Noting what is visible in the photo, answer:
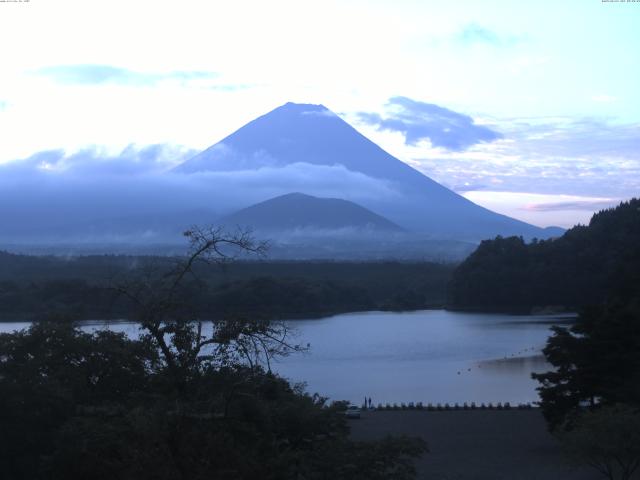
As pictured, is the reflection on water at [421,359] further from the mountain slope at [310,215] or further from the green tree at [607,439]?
the mountain slope at [310,215]

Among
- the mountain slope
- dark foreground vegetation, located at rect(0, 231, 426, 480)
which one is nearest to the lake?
dark foreground vegetation, located at rect(0, 231, 426, 480)

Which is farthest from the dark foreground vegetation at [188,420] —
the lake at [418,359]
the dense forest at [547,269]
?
the dense forest at [547,269]

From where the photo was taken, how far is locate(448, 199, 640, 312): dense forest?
3488 cm

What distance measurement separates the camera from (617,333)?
10297 mm

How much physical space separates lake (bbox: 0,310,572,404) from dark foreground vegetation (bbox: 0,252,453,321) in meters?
1.49

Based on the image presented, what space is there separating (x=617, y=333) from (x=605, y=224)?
28.3 meters

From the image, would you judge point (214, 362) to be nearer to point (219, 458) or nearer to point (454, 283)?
point (219, 458)

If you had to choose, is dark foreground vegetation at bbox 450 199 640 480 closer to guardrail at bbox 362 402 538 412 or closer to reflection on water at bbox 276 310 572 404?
guardrail at bbox 362 402 538 412

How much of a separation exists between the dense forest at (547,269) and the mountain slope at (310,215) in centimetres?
4852

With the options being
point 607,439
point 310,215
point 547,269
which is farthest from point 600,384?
point 310,215

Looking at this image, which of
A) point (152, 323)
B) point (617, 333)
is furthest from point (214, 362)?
point (617, 333)

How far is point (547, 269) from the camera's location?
116ft

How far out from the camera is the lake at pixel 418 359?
15516mm

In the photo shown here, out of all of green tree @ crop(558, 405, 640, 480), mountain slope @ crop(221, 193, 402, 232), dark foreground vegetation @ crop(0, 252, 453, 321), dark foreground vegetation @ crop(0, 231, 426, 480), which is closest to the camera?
dark foreground vegetation @ crop(0, 231, 426, 480)
